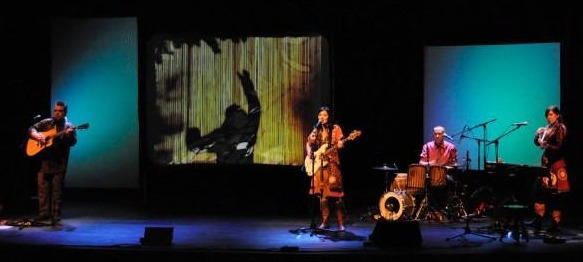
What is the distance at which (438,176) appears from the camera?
10852 mm

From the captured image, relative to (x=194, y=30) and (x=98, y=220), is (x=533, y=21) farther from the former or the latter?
(x=98, y=220)

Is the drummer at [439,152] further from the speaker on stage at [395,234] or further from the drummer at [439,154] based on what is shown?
the speaker on stage at [395,234]

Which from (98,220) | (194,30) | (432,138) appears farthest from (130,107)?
(432,138)

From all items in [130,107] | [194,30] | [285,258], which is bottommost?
[285,258]

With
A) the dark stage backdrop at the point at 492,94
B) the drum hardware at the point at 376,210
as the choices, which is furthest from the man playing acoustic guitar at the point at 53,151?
the dark stage backdrop at the point at 492,94

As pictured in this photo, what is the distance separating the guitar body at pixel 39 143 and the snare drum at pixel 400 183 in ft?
16.1

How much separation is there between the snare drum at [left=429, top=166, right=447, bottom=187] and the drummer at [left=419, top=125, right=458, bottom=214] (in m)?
0.17

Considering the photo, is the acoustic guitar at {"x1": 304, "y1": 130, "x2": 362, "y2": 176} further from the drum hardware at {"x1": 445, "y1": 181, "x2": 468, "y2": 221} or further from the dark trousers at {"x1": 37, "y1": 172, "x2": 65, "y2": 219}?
the dark trousers at {"x1": 37, "y1": 172, "x2": 65, "y2": 219}

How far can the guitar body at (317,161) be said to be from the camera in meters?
9.62

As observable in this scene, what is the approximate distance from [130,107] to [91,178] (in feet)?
4.71

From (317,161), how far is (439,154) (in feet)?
8.28

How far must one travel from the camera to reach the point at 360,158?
12164 millimetres

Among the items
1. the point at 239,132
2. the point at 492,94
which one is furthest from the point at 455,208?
the point at 239,132

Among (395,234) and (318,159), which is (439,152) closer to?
(318,159)
